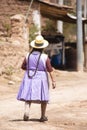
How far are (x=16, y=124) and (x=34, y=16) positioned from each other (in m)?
13.9

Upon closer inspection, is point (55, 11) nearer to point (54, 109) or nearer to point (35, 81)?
point (54, 109)

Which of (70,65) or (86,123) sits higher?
(86,123)

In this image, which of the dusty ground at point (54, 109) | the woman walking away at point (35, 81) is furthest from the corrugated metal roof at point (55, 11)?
the woman walking away at point (35, 81)

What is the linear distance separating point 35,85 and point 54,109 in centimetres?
250

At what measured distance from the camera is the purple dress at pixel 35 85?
10.1 meters

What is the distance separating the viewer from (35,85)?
10180 mm

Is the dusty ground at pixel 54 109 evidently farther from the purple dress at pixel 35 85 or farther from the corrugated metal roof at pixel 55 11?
the corrugated metal roof at pixel 55 11

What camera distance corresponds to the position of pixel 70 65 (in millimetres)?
31234

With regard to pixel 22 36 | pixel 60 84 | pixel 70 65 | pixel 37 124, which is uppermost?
pixel 37 124

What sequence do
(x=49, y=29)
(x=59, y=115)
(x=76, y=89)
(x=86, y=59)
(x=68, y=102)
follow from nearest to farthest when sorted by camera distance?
(x=59, y=115)
(x=68, y=102)
(x=76, y=89)
(x=86, y=59)
(x=49, y=29)

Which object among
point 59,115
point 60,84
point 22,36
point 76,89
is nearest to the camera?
point 59,115

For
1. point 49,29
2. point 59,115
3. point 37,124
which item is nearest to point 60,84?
point 59,115

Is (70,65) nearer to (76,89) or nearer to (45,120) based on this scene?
(76,89)

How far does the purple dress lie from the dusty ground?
1.56ft
